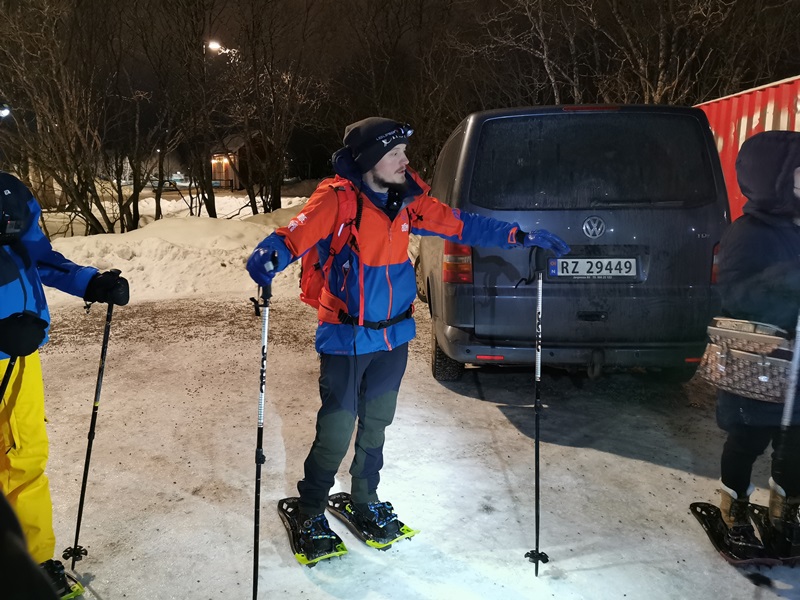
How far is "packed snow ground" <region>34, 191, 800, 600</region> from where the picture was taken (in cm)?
283

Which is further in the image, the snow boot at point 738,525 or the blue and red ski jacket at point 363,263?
the snow boot at point 738,525

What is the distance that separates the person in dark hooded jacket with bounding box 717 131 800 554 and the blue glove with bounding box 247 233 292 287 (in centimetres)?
200

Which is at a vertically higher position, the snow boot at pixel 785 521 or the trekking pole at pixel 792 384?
the trekking pole at pixel 792 384

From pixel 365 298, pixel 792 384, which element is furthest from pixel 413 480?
pixel 792 384

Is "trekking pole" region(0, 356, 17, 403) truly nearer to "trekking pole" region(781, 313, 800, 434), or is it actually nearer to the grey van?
the grey van

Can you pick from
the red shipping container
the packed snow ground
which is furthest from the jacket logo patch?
the red shipping container

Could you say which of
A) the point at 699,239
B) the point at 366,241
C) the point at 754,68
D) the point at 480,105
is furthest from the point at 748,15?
the point at 366,241

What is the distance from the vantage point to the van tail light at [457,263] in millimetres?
4258

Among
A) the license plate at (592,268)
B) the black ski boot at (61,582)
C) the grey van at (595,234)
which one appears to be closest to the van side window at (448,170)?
the grey van at (595,234)

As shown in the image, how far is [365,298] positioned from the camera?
290 centimetres

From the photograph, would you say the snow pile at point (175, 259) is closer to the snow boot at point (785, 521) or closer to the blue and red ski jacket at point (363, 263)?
the blue and red ski jacket at point (363, 263)

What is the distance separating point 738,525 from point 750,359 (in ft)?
2.84

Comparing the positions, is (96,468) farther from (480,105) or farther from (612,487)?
(480,105)

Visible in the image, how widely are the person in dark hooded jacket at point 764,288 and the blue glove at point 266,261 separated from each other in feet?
6.56
